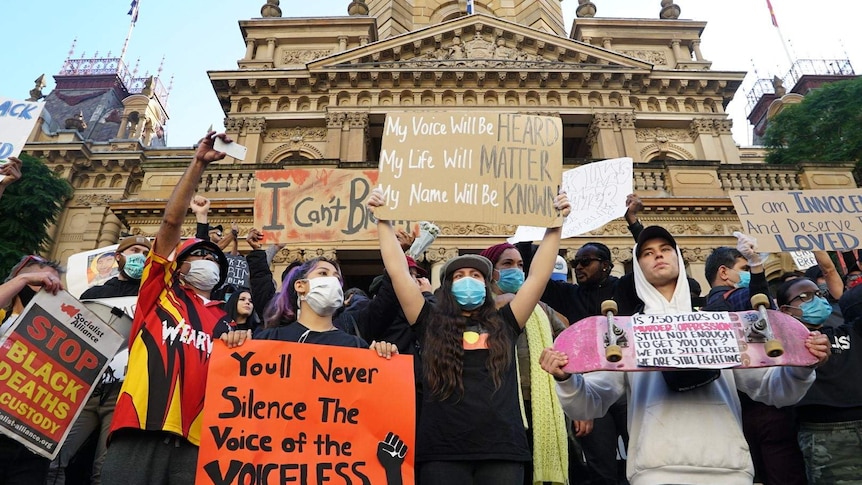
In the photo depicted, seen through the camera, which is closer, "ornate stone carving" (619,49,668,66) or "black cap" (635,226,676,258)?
"black cap" (635,226,676,258)

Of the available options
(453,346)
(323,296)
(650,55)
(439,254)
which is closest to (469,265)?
(453,346)

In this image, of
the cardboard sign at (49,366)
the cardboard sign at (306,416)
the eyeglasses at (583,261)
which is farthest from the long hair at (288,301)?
the eyeglasses at (583,261)

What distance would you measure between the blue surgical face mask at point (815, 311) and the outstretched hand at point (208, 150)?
13.7 ft

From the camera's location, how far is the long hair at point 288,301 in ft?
13.4

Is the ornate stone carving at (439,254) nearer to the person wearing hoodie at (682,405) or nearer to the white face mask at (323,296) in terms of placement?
the white face mask at (323,296)

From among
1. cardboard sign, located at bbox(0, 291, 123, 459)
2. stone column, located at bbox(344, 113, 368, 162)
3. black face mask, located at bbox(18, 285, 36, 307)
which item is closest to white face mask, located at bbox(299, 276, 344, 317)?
cardboard sign, located at bbox(0, 291, 123, 459)

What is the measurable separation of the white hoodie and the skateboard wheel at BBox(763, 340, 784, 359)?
240mm

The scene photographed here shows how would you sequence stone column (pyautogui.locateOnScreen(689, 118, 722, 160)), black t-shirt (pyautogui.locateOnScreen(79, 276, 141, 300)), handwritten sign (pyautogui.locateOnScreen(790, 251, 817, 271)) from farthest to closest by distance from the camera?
stone column (pyautogui.locateOnScreen(689, 118, 722, 160)) → handwritten sign (pyautogui.locateOnScreen(790, 251, 817, 271)) → black t-shirt (pyautogui.locateOnScreen(79, 276, 141, 300))

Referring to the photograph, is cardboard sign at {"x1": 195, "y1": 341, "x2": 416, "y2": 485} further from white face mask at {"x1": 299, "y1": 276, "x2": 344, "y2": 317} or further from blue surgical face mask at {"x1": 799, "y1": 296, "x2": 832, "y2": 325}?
blue surgical face mask at {"x1": 799, "y1": 296, "x2": 832, "y2": 325}

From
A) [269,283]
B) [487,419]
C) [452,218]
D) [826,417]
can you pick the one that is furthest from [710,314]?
[269,283]

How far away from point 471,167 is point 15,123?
4.67 meters

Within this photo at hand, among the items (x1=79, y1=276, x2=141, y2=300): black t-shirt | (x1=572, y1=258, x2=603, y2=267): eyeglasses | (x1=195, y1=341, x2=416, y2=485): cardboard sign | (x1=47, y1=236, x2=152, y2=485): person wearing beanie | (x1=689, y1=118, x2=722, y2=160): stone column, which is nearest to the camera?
(x1=195, y1=341, x2=416, y2=485): cardboard sign

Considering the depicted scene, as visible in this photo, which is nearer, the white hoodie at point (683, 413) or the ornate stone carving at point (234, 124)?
the white hoodie at point (683, 413)

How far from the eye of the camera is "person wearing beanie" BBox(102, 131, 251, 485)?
3129mm
